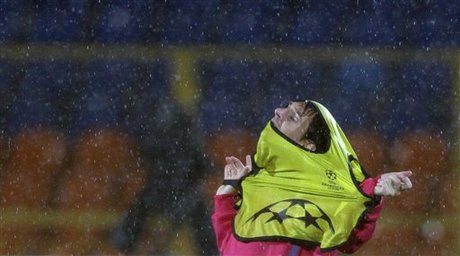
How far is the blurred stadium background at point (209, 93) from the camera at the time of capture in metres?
4.75

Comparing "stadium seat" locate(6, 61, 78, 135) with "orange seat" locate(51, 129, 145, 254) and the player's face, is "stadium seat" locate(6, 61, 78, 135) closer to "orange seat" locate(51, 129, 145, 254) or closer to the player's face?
"orange seat" locate(51, 129, 145, 254)

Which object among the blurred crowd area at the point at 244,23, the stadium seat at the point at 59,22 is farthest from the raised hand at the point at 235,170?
the stadium seat at the point at 59,22

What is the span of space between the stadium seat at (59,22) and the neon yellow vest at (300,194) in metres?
2.39

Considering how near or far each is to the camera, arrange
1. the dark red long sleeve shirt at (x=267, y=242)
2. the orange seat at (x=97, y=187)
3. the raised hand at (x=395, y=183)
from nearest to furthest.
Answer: the raised hand at (x=395, y=183)
the dark red long sleeve shirt at (x=267, y=242)
the orange seat at (x=97, y=187)

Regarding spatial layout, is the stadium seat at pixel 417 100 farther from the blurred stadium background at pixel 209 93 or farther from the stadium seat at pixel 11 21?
the stadium seat at pixel 11 21

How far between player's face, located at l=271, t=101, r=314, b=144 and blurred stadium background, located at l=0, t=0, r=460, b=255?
2048mm

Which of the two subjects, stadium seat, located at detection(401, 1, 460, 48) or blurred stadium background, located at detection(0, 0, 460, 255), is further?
stadium seat, located at detection(401, 1, 460, 48)

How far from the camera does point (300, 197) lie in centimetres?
264

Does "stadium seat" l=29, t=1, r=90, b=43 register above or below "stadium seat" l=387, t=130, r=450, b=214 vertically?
above

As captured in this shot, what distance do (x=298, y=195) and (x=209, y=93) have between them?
2233 millimetres

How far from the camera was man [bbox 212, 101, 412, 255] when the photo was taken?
2592 mm

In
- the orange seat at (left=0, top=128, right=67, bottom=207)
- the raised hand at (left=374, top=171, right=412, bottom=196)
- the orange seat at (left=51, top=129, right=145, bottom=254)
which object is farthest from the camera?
the orange seat at (left=0, top=128, right=67, bottom=207)

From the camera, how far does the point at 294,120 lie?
2670 mm

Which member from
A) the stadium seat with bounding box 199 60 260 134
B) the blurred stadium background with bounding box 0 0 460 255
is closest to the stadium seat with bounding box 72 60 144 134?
the blurred stadium background with bounding box 0 0 460 255
